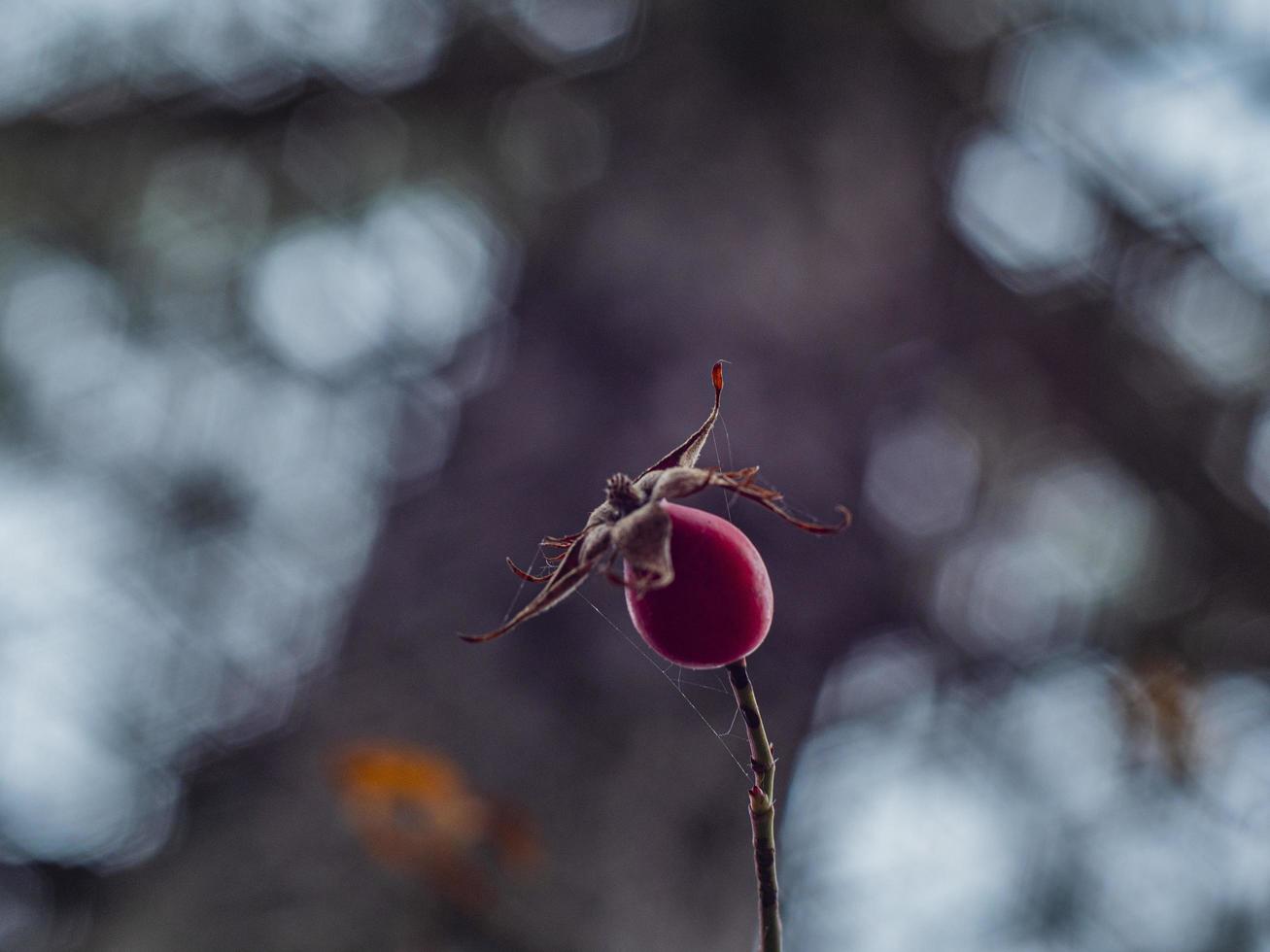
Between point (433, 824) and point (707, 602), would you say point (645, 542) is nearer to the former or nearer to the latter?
point (707, 602)

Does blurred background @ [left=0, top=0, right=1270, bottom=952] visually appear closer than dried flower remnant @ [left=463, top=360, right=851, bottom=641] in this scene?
No

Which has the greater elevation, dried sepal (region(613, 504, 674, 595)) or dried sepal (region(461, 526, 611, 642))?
dried sepal (region(613, 504, 674, 595))

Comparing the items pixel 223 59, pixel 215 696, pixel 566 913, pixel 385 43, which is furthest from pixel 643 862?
pixel 223 59

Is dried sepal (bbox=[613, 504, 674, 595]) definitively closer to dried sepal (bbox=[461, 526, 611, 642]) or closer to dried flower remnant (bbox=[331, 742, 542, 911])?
dried sepal (bbox=[461, 526, 611, 642])

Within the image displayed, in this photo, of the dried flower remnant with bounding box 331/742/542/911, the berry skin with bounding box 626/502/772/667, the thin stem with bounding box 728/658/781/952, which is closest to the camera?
the thin stem with bounding box 728/658/781/952

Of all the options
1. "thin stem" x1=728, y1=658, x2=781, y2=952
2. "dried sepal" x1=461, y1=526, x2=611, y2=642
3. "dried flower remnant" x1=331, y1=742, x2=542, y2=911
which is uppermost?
"thin stem" x1=728, y1=658, x2=781, y2=952

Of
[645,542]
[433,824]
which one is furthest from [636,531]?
[433,824]

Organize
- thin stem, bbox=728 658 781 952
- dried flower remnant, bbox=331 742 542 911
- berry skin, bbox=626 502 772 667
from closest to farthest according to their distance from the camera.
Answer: thin stem, bbox=728 658 781 952, berry skin, bbox=626 502 772 667, dried flower remnant, bbox=331 742 542 911

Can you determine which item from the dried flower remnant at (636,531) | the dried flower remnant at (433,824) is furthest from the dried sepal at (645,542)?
the dried flower remnant at (433,824)

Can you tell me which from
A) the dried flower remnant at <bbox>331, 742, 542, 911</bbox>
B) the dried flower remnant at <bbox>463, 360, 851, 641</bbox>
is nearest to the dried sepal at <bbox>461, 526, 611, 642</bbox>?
the dried flower remnant at <bbox>463, 360, 851, 641</bbox>
